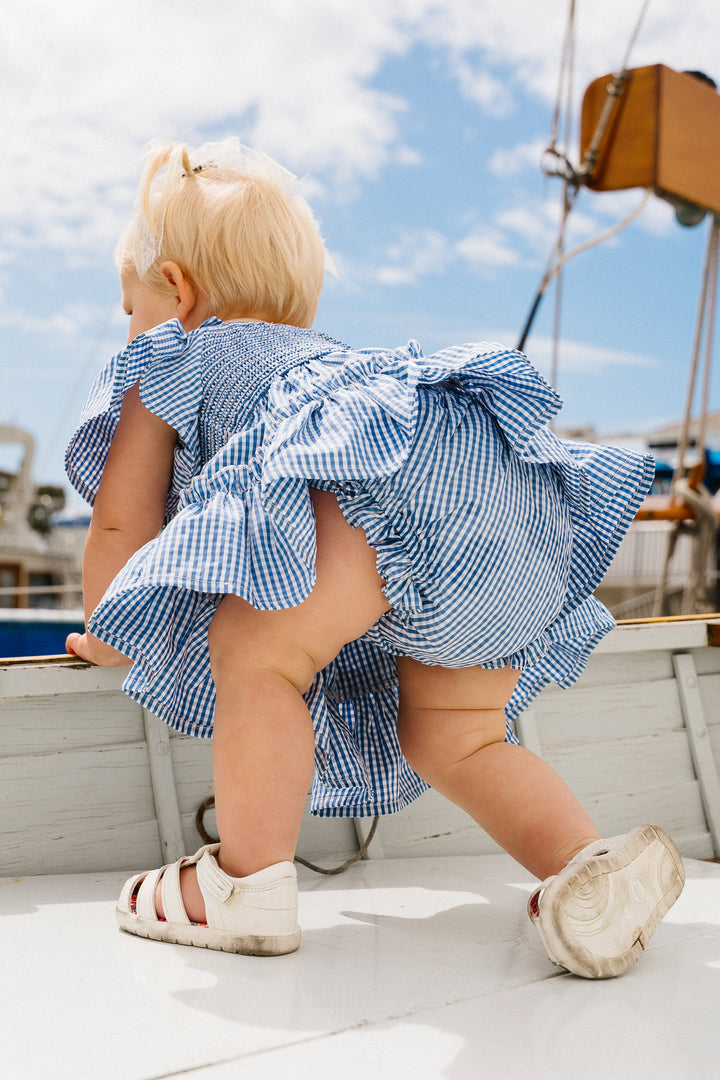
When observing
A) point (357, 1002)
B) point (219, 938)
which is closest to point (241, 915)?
point (219, 938)

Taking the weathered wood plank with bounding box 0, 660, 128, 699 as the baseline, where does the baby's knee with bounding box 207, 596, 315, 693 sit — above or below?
above

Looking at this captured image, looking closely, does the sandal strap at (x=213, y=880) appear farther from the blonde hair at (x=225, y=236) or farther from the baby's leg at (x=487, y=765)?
the blonde hair at (x=225, y=236)

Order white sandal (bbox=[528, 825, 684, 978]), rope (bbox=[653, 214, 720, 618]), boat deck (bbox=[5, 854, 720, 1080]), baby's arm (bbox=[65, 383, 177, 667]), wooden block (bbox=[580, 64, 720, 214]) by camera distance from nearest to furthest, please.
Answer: boat deck (bbox=[5, 854, 720, 1080]), white sandal (bbox=[528, 825, 684, 978]), baby's arm (bbox=[65, 383, 177, 667]), wooden block (bbox=[580, 64, 720, 214]), rope (bbox=[653, 214, 720, 618])

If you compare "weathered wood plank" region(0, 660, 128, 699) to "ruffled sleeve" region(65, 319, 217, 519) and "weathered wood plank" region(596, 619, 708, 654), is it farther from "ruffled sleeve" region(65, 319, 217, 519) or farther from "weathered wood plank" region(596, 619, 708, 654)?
"weathered wood plank" region(596, 619, 708, 654)

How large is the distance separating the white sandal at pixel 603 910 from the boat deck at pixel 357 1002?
0.02 meters

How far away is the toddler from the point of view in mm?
830

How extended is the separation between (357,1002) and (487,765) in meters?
0.30

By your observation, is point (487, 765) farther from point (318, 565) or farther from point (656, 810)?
point (656, 810)

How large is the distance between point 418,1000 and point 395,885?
39 centimetres

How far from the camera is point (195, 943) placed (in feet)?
2.81

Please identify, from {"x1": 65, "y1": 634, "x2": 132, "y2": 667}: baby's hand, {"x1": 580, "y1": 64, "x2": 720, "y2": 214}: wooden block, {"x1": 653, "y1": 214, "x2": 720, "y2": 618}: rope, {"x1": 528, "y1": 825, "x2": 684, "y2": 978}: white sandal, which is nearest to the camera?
{"x1": 528, "y1": 825, "x2": 684, "y2": 978}: white sandal

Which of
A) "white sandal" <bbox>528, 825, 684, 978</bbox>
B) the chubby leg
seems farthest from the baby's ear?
"white sandal" <bbox>528, 825, 684, 978</bbox>

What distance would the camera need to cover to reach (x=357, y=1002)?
0.74 metres

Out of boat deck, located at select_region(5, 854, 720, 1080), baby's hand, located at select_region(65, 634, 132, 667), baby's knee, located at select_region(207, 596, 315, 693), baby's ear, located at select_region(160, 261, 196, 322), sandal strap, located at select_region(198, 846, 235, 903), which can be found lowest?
boat deck, located at select_region(5, 854, 720, 1080)
